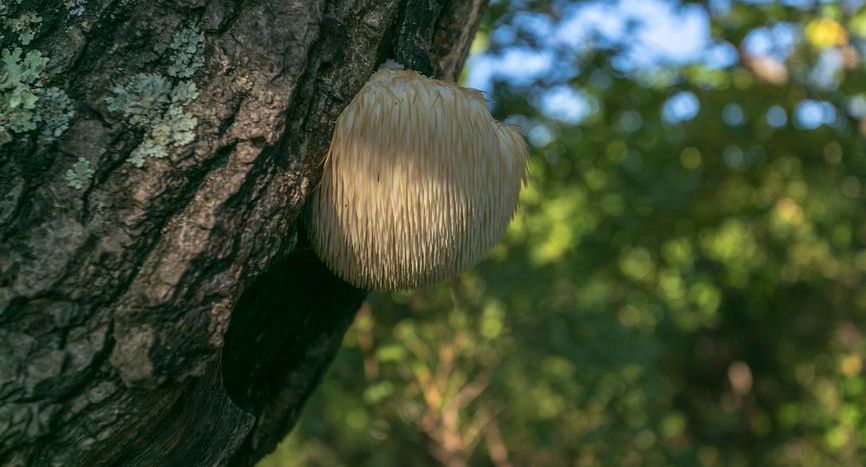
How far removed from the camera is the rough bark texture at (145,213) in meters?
1.25

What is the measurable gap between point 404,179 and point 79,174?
526 millimetres

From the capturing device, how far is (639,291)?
956 centimetres

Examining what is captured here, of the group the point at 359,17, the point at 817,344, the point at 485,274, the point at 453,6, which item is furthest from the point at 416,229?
the point at 817,344

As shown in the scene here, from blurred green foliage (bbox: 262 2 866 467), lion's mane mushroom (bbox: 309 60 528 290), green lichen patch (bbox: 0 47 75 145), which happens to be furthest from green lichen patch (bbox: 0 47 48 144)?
blurred green foliage (bbox: 262 2 866 467)

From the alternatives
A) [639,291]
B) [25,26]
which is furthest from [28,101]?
[639,291]

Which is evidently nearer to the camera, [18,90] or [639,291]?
[18,90]

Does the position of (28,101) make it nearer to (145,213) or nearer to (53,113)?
(53,113)

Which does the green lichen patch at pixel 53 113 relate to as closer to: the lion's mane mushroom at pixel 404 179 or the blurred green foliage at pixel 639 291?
the lion's mane mushroom at pixel 404 179

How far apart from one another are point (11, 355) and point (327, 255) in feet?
1.84

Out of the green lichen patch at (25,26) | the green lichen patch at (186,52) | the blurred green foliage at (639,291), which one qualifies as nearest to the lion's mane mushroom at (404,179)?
the green lichen patch at (186,52)

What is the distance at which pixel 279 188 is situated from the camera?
142 centimetres

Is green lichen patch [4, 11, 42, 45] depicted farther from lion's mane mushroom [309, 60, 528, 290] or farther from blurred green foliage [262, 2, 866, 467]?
blurred green foliage [262, 2, 866, 467]

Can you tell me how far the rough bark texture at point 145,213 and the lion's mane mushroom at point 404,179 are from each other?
0.18 ft

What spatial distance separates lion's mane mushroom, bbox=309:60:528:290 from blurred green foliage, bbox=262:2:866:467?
2433 millimetres
